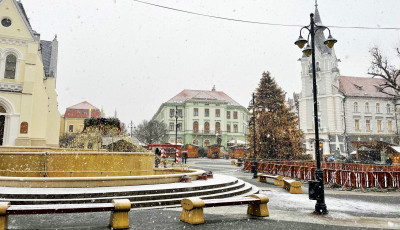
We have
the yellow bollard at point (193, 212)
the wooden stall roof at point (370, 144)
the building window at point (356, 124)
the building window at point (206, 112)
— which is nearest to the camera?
the yellow bollard at point (193, 212)

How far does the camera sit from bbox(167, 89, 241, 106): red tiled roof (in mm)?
73625

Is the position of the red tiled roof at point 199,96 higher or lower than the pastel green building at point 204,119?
higher

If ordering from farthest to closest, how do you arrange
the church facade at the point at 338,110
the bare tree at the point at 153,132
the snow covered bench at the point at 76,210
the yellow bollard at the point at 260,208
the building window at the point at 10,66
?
1. the bare tree at the point at 153,132
2. the church facade at the point at 338,110
3. the building window at the point at 10,66
4. the yellow bollard at the point at 260,208
5. the snow covered bench at the point at 76,210

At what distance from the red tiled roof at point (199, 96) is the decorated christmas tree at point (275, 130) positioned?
38666 mm

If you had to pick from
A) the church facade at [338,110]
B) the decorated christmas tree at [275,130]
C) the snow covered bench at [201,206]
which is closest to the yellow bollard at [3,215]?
the snow covered bench at [201,206]

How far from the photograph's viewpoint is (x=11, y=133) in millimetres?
23359

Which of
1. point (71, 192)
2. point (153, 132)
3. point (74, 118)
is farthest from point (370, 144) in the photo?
point (74, 118)

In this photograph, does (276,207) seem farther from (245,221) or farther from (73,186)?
(73,186)

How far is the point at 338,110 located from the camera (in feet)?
183

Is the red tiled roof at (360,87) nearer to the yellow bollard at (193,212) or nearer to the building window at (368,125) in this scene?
the building window at (368,125)

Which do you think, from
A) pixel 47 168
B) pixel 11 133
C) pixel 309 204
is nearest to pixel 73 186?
pixel 47 168

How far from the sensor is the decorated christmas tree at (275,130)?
31.7 metres

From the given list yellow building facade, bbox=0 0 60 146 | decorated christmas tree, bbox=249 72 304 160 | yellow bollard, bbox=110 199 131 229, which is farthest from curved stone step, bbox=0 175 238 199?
decorated christmas tree, bbox=249 72 304 160

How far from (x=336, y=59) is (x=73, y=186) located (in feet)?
197
